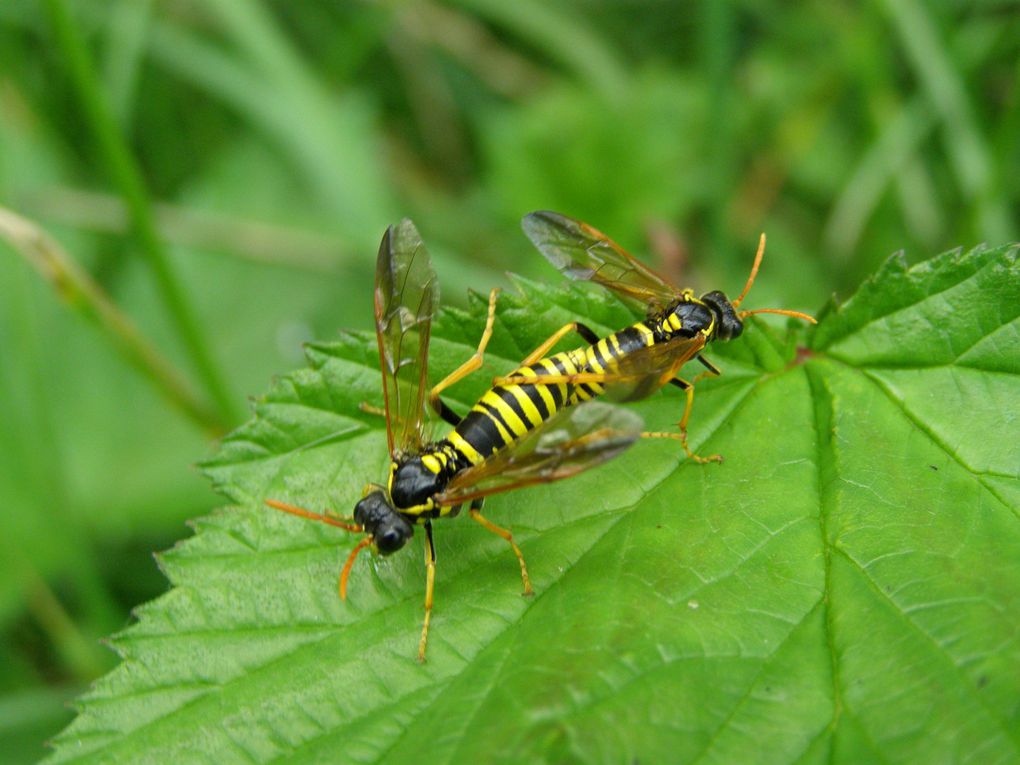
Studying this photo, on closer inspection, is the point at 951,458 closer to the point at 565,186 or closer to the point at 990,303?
the point at 990,303

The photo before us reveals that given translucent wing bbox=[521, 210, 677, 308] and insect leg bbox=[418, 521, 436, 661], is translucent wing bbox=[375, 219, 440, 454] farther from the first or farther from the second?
translucent wing bbox=[521, 210, 677, 308]

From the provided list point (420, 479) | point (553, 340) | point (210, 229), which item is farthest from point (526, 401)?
point (210, 229)

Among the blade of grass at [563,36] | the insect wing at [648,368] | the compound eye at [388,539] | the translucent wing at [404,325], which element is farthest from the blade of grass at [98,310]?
the blade of grass at [563,36]

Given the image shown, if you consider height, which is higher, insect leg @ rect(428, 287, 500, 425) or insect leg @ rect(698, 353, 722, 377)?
insect leg @ rect(428, 287, 500, 425)

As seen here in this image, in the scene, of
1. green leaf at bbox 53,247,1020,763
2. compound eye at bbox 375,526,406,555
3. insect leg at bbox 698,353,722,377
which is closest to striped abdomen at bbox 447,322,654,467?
green leaf at bbox 53,247,1020,763

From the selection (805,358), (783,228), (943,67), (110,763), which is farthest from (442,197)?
(110,763)

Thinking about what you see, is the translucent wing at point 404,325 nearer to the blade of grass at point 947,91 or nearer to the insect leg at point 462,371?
the insect leg at point 462,371

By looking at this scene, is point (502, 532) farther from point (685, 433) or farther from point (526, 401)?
point (685, 433)
